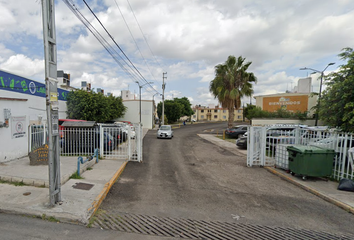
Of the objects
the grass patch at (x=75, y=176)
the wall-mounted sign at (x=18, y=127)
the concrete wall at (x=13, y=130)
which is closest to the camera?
the grass patch at (x=75, y=176)

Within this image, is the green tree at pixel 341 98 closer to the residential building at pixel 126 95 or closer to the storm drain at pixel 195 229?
the storm drain at pixel 195 229

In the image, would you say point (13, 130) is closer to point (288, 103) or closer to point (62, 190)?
point (62, 190)

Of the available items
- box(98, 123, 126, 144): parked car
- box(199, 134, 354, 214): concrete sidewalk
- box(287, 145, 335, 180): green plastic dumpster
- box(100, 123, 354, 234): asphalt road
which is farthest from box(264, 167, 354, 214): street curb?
box(98, 123, 126, 144): parked car

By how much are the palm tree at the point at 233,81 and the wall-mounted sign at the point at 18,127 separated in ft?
59.4

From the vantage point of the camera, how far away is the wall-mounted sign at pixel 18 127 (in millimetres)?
7602

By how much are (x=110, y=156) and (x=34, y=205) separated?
5.07m

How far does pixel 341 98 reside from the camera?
7.04 m

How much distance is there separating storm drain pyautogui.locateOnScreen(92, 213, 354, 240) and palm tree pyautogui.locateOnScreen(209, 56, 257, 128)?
1871 centimetres

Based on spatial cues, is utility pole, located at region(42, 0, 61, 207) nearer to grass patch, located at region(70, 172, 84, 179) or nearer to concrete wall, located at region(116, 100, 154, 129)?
grass patch, located at region(70, 172, 84, 179)

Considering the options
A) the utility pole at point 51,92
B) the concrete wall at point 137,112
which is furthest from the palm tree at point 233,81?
the utility pole at point 51,92

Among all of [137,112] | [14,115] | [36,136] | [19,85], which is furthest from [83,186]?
[137,112]

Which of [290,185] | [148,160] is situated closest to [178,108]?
[148,160]

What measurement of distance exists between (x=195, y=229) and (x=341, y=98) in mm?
7173

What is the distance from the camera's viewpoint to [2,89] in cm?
841
